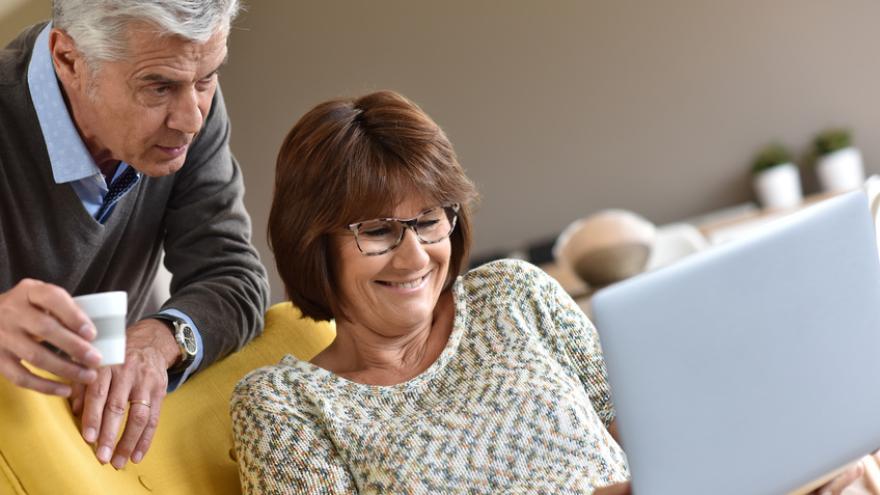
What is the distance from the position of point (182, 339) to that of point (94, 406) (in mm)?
226

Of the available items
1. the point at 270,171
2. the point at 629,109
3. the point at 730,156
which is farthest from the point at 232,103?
the point at 730,156

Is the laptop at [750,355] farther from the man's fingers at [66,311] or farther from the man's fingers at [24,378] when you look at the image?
the man's fingers at [24,378]

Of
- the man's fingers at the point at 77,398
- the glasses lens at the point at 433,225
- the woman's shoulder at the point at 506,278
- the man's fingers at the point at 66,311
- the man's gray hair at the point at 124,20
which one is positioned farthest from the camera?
the woman's shoulder at the point at 506,278

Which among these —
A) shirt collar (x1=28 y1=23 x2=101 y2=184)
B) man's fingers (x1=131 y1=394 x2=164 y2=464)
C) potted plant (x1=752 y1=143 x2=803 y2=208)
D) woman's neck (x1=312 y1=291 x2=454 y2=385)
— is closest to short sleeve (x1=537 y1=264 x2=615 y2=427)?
woman's neck (x1=312 y1=291 x2=454 y2=385)

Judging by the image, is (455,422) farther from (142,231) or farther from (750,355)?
(142,231)

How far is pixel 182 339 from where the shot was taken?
1703 mm

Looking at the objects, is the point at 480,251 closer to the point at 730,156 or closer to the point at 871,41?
the point at 730,156

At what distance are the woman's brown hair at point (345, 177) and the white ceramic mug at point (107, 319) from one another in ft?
1.83

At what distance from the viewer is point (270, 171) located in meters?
6.55

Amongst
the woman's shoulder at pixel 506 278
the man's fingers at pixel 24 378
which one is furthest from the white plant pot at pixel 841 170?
the man's fingers at pixel 24 378

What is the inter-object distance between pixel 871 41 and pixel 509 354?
4950 millimetres

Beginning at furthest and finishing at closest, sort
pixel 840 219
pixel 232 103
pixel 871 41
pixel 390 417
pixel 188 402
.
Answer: pixel 232 103 < pixel 871 41 < pixel 188 402 < pixel 390 417 < pixel 840 219

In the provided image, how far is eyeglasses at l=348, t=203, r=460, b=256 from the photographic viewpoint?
1.72 m

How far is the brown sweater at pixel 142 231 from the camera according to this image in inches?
71.9
